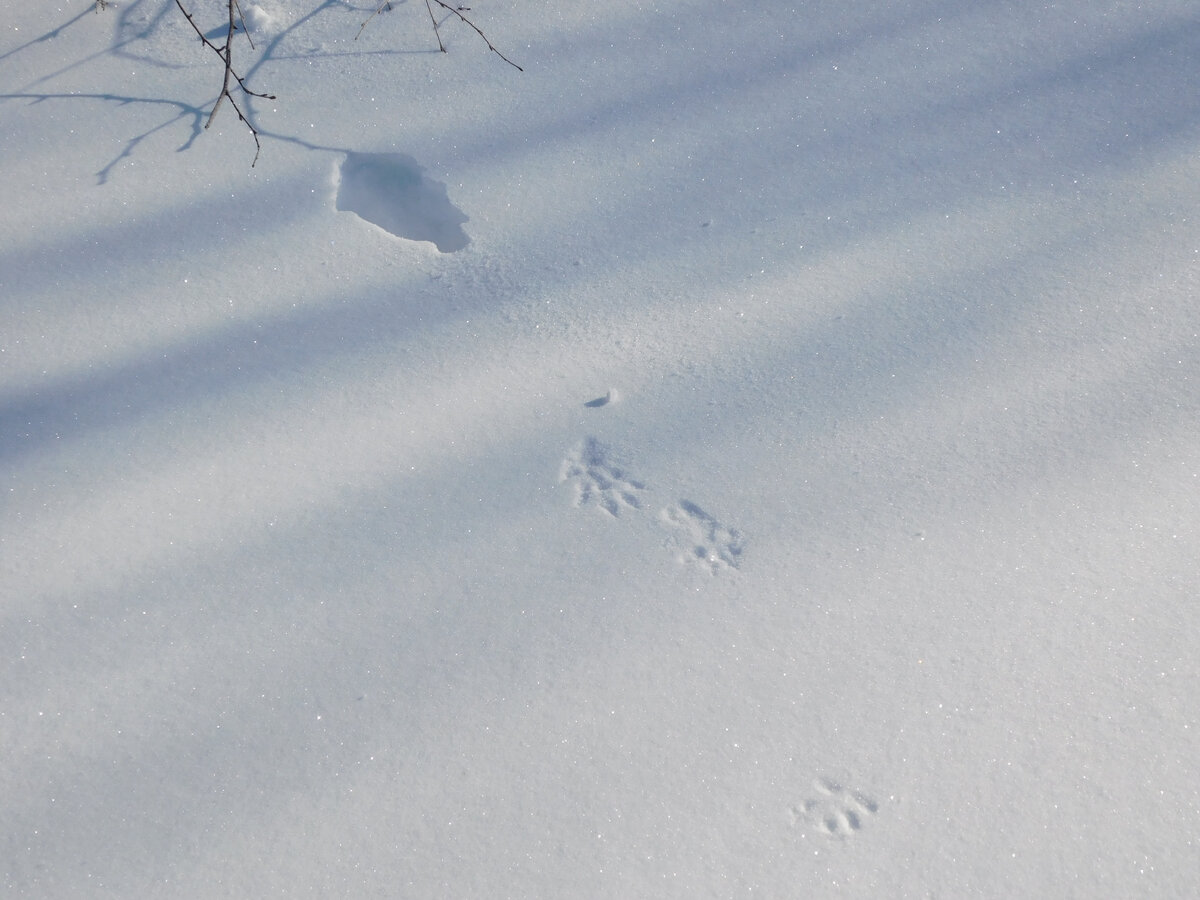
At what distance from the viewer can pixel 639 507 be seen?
1.29m

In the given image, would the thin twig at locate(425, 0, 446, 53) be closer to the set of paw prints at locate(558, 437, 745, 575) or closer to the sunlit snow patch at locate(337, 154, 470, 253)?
the sunlit snow patch at locate(337, 154, 470, 253)

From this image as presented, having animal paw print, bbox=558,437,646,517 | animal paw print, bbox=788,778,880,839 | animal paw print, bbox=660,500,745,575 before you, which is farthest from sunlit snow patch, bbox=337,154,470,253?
animal paw print, bbox=788,778,880,839

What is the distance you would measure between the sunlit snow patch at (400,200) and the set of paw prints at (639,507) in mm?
470

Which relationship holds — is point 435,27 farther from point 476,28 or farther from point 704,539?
point 704,539

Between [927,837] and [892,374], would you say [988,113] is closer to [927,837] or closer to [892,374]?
[892,374]

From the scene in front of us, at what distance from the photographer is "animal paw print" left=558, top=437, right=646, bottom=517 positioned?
4.25ft

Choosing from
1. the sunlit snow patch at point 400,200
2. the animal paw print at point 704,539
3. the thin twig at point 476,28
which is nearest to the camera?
the animal paw print at point 704,539

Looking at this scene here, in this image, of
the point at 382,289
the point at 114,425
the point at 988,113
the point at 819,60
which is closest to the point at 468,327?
the point at 382,289

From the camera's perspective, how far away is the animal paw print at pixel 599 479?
1294 millimetres

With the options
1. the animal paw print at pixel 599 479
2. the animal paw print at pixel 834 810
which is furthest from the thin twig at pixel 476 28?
the animal paw print at pixel 834 810

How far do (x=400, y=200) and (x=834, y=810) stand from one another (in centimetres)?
121

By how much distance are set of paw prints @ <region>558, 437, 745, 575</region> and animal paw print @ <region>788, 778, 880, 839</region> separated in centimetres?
31

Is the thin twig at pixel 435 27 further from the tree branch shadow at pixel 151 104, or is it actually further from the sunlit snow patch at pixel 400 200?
the tree branch shadow at pixel 151 104

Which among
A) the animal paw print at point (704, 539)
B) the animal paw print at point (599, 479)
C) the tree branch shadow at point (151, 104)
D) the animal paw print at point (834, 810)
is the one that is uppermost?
the tree branch shadow at point (151, 104)
